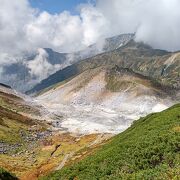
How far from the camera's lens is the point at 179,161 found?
47.9 metres

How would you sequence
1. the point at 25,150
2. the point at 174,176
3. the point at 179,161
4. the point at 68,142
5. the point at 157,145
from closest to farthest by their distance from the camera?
the point at 174,176, the point at 179,161, the point at 157,145, the point at 25,150, the point at 68,142

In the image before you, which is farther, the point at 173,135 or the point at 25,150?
the point at 25,150

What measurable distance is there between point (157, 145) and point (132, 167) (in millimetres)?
6301

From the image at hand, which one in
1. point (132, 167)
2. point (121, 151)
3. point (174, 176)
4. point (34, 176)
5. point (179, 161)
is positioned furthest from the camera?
point (34, 176)

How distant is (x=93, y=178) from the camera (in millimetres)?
52938

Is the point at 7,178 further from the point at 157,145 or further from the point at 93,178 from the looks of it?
the point at 157,145

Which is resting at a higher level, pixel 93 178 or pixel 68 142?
pixel 68 142

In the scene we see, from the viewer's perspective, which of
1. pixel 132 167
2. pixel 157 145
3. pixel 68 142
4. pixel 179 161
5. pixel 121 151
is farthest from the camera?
pixel 68 142

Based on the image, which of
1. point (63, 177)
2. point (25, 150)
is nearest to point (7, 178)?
point (63, 177)

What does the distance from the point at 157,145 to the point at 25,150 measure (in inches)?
5091

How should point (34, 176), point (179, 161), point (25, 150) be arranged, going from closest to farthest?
point (179, 161) < point (34, 176) < point (25, 150)

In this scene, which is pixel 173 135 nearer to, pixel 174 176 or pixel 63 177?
pixel 63 177

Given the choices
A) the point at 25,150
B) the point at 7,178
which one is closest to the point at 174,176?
the point at 7,178

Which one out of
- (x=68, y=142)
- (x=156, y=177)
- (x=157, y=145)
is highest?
(x=68, y=142)
